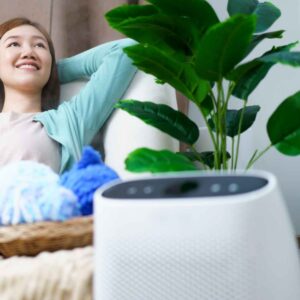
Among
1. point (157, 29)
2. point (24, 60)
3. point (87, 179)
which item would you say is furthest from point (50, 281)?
point (24, 60)

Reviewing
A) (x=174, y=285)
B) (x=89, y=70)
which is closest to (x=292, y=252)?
(x=174, y=285)

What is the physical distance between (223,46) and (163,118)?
0.94 ft

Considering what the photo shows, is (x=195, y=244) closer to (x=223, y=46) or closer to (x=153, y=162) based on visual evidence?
(x=153, y=162)

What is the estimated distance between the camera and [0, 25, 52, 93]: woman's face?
139 centimetres

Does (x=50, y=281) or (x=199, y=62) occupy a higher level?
(x=199, y=62)

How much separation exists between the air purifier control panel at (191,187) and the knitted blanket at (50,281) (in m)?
0.13

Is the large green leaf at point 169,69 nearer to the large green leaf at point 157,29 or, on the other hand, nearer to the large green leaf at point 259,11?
the large green leaf at point 157,29

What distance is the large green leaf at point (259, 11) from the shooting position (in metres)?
1.00

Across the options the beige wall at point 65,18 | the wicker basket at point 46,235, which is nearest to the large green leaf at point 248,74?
the wicker basket at point 46,235

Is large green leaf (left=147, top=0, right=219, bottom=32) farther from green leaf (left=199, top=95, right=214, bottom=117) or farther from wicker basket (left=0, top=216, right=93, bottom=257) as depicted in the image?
wicker basket (left=0, top=216, right=93, bottom=257)

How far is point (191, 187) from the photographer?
22.4 inches

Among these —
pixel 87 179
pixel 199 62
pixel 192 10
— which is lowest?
pixel 87 179

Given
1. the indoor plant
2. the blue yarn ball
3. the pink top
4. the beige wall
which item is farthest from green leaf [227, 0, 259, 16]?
the beige wall

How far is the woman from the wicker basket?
1.89ft
